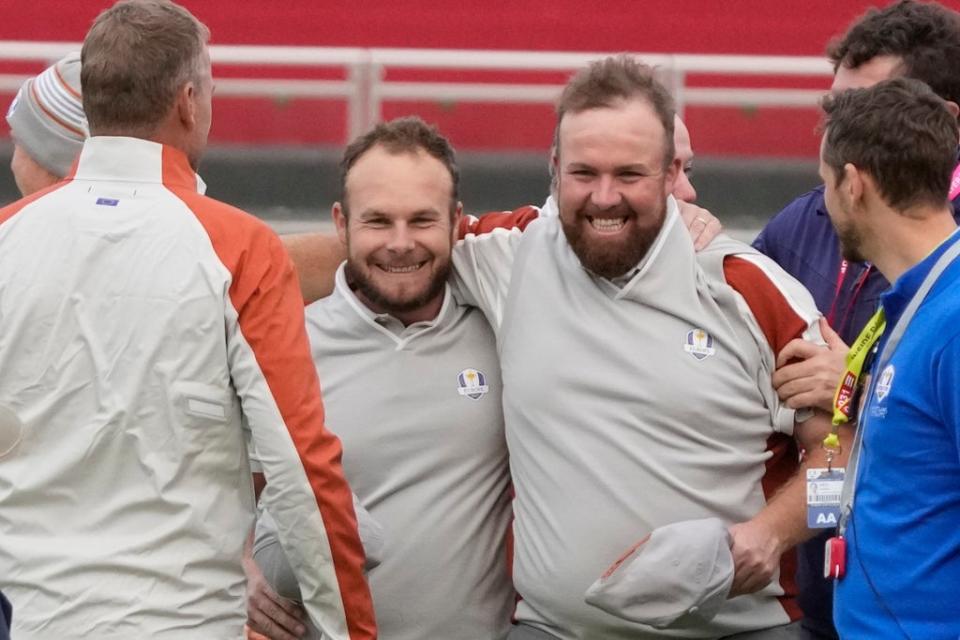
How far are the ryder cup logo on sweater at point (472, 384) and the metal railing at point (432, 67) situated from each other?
365 centimetres

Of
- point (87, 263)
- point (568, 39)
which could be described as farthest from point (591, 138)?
point (568, 39)

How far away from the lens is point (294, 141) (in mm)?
7852

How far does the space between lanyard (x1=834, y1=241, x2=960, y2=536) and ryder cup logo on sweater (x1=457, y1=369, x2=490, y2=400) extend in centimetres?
85

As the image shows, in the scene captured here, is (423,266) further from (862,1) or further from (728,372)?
(862,1)

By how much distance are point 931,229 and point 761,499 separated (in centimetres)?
70

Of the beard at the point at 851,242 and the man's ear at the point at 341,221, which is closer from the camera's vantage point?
the beard at the point at 851,242

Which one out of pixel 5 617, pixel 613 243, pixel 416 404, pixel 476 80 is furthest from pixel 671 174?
pixel 476 80

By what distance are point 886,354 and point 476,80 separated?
237 inches

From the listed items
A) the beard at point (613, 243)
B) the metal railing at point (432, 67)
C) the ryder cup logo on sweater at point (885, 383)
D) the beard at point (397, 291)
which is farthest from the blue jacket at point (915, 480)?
the metal railing at point (432, 67)

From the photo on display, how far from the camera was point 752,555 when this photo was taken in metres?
3.08

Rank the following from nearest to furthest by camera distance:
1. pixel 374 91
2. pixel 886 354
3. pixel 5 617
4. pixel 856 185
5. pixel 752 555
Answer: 1. pixel 5 617
2. pixel 886 354
3. pixel 856 185
4. pixel 752 555
5. pixel 374 91

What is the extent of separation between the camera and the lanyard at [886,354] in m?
2.70

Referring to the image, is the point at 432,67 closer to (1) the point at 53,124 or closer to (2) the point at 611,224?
(1) the point at 53,124

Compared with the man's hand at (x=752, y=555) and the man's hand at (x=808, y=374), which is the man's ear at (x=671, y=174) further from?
the man's hand at (x=752, y=555)
